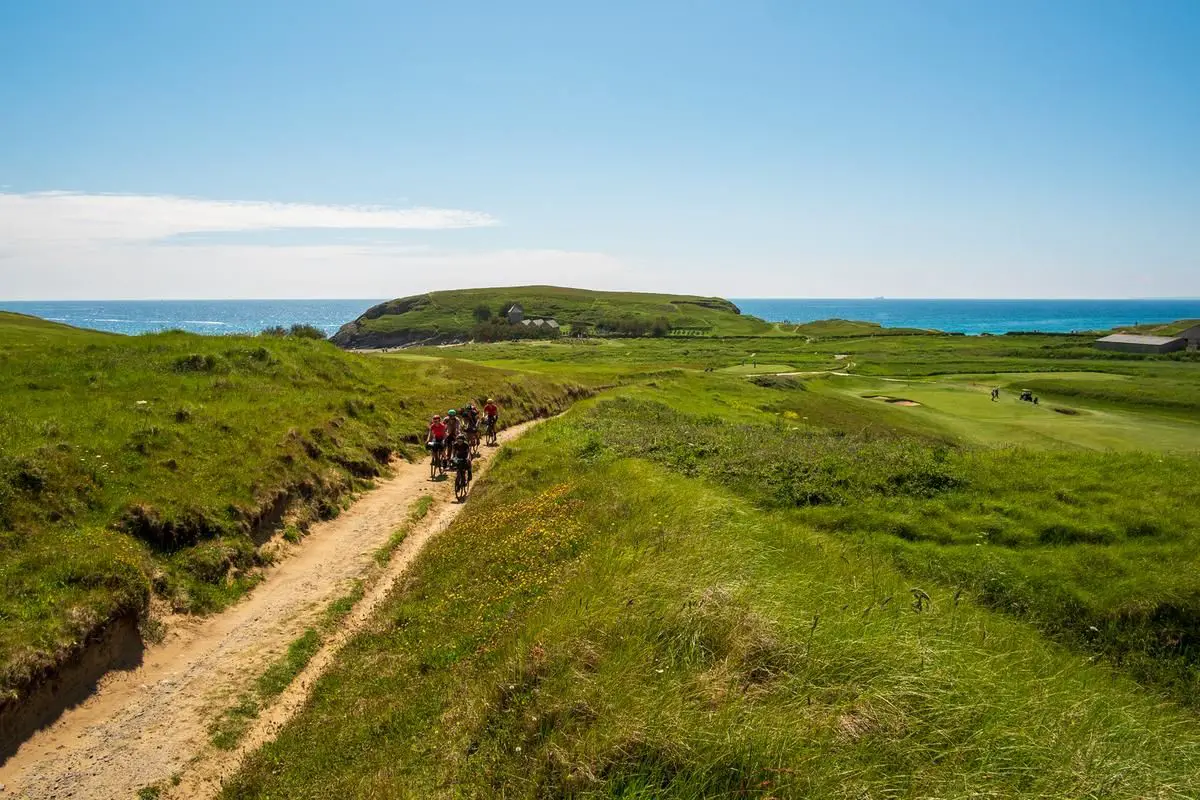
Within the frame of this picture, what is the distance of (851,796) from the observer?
623 centimetres

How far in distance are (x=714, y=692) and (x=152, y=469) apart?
734 inches

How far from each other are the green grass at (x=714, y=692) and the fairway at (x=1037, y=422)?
38744 mm

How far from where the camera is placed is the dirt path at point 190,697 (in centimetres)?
1067

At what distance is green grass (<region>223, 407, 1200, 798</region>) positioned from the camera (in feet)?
22.1

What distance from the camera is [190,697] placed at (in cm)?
1290

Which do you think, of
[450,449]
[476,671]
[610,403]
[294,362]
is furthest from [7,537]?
[610,403]

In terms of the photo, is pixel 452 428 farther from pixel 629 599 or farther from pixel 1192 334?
pixel 1192 334

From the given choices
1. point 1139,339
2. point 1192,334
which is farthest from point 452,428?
point 1192,334

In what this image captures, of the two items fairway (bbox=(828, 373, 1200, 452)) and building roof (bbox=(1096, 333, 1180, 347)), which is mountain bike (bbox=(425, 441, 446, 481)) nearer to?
fairway (bbox=(828, 373, 1200, 452))

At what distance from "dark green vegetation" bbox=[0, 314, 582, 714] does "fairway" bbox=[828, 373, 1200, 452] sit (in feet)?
146

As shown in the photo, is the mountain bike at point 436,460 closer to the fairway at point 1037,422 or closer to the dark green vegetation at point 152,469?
the dark green vegetation at point 152,469

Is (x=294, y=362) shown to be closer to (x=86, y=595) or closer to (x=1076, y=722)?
(x=86, y=595)

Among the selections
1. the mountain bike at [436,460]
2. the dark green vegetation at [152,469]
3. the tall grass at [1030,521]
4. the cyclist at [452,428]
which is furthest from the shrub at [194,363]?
the tall grass at [1030,521]

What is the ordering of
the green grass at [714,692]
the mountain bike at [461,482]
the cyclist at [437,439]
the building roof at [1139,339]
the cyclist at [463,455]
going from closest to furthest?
the green grass at [714,692], the cyclist at [463,455], the mountain bike at [461,482], the cyclist at [437,439], the building roof at [1139,339]
